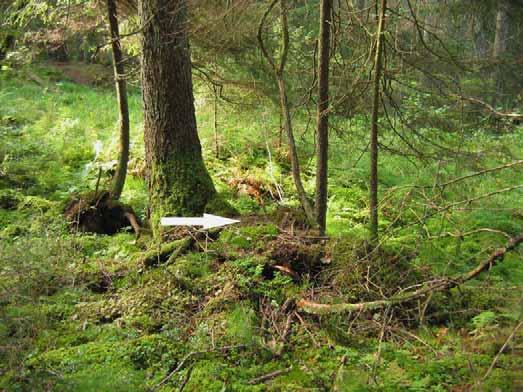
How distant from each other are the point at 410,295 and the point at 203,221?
3.00 m

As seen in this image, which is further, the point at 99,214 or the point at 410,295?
the point at 99,214

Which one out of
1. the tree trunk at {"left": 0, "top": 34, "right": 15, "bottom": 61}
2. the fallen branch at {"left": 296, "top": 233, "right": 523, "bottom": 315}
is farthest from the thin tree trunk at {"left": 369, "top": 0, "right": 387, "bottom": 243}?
the tree trunk at {"left": 0, "top": 34, "right": 15, "bottom": 61}

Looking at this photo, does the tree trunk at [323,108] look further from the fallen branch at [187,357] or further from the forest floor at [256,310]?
the fallen branch at [187,357]

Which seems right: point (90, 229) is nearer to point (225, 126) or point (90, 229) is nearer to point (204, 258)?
point (204, 258)

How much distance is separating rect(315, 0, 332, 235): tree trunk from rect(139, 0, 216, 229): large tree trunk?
146 cm

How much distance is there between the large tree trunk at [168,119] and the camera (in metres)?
6.34

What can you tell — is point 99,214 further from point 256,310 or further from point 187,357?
point 187,357

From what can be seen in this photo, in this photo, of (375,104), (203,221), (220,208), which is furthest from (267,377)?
(375,104)

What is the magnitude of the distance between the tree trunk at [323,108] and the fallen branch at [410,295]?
1.39 meters

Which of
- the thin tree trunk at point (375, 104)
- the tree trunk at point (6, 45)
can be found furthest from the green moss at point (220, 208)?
the tree trunk at point (6, 45)

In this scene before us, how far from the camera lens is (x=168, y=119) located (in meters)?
6.44

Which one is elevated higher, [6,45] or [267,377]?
[6,45]

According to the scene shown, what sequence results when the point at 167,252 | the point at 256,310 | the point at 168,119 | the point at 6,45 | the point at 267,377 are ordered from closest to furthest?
the point at 267,377, the point at 256,310, the point at 167,252, the point at 168,119, the point at 6,45

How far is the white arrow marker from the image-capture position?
5967 millimetres
